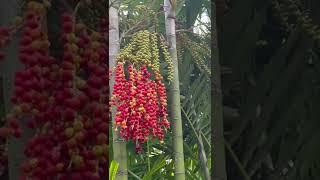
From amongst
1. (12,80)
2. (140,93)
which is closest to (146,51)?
(140,93)

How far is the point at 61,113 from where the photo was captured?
42cm

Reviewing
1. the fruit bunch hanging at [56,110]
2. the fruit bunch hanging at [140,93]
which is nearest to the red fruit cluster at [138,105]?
the fruit bunch hanging at [140,93]

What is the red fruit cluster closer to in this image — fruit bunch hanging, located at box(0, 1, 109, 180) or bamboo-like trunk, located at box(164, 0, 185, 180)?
bamboo-like trunk, located at box(164, 0, 185, 180)

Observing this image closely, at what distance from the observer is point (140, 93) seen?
0.65m

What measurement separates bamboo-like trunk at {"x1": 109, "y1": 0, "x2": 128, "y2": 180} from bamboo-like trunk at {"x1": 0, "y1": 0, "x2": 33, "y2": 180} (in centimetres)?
21

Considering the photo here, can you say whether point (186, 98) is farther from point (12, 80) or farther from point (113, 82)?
point (12, 80)

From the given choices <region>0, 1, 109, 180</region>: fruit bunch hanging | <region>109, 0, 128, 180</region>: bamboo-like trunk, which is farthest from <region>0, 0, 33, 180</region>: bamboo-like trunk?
<region>109, 0, 128, 180</region>: bamboo-like trunk

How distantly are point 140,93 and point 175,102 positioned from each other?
7cm

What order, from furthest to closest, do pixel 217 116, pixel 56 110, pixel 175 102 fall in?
pixel 175 102
pixel 217 116
pixel 56 110

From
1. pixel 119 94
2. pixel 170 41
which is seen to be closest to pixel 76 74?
pixel 119 94

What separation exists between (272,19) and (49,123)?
0.34 metres

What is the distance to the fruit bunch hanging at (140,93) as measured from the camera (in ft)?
2.11

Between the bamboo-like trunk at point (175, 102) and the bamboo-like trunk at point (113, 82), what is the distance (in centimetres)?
8

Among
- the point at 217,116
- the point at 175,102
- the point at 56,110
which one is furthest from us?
the point at 175,102
